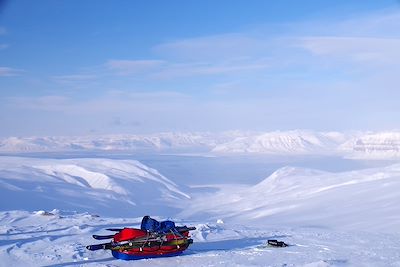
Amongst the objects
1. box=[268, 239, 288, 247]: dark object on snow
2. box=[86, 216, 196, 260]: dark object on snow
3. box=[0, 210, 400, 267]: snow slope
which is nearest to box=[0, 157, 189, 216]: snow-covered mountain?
box=[0, 210, 400, 267]: snow slope

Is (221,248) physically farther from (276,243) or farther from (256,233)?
(256,233)

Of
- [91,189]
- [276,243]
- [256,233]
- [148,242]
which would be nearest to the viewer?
[148,242]

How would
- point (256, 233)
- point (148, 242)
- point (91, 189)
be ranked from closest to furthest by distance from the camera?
point (148, 242) → point (256, 233) → point (91, 189)

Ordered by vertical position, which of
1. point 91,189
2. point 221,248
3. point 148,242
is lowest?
point 221,248

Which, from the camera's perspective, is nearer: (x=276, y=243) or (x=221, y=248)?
(x=221, y=248)

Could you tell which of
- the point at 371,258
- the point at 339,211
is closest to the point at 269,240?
the point at 371,258

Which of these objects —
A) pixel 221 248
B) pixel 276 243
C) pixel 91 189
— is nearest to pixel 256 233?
pixel 276 243

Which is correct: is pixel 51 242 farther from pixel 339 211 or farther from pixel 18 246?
pixel 339 211
